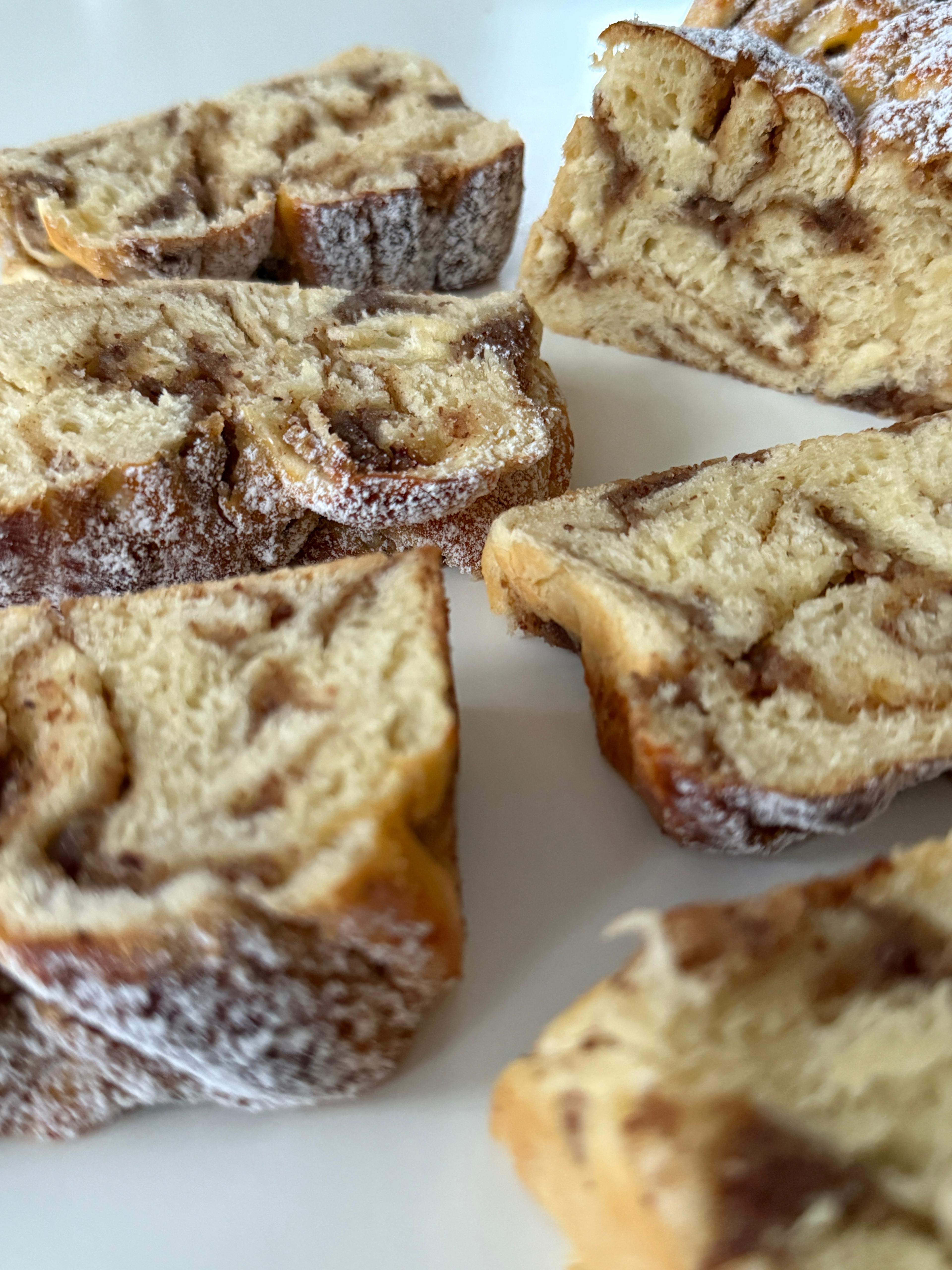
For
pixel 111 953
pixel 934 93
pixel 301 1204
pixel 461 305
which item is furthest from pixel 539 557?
pixel 934 93

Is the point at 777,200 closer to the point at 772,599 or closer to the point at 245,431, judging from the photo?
the point at 772,599

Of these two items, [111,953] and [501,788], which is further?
[501,788]

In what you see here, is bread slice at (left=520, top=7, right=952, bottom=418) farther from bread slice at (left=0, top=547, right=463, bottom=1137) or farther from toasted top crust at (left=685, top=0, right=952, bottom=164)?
bread slice at (left=0, top=547, right=463, bottom=1137)

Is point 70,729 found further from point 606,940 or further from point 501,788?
point 606,940

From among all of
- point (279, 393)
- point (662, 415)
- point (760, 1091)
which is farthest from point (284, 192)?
point (760, 1091)

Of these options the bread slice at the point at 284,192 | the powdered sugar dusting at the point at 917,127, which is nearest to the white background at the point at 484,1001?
the bread slice at the point at 284,192
